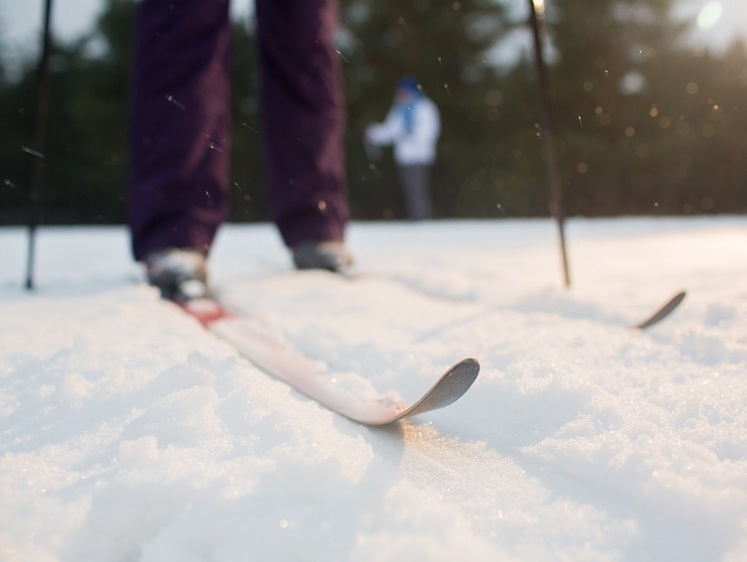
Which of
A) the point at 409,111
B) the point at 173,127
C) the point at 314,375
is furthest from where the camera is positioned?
the point at 409,111

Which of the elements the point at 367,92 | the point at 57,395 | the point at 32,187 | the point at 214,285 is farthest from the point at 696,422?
the point at 367,92

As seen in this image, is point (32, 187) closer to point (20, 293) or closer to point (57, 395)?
point (20, 293)

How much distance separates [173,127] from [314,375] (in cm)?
88

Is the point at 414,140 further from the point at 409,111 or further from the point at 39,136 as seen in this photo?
the point at 39,136

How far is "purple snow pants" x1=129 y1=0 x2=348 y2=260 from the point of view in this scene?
1.53 meters

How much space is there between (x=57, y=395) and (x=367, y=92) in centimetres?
1545

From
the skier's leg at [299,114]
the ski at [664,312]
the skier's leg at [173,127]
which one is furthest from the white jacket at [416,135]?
the ski at [664,312]

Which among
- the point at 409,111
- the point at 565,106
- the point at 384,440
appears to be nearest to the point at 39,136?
the point at 384,440

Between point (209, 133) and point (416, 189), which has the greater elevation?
point (209, 133)

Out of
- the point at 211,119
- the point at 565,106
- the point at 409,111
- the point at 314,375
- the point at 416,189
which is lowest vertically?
the point at 416,189

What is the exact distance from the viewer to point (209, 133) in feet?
Result: 5.28

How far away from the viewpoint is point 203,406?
72 cm

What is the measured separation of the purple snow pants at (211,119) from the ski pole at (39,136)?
0.28 m

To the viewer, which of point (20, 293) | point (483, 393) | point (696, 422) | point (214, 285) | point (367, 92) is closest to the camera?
point (696, 422)
